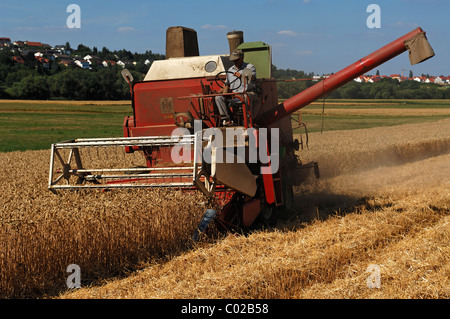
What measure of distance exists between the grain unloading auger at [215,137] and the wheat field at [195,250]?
438mm

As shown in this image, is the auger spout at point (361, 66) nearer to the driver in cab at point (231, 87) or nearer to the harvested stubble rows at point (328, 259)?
the driver in cab at point (231, 87)

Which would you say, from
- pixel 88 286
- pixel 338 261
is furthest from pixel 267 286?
pixel 88 286

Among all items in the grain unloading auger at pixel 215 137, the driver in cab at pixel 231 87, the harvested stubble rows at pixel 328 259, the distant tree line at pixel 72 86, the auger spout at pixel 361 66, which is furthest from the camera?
the distant tree line at pixel 72 86

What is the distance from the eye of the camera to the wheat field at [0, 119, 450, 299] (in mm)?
4934

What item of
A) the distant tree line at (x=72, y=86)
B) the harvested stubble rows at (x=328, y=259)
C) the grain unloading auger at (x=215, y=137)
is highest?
the distant tree line at (x=72, y=86)

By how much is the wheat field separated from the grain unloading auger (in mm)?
438

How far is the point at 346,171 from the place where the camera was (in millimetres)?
13688

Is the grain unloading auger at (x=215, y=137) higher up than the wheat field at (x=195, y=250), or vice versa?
the grain unloading auger at (x=215, y=137)

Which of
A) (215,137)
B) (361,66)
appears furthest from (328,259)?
(361,66)

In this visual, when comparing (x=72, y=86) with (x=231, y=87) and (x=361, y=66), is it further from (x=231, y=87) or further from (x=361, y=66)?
(x=361, y=66)

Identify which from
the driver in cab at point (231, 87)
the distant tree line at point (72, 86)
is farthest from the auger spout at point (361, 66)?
the distant tree line at point (72, 86)

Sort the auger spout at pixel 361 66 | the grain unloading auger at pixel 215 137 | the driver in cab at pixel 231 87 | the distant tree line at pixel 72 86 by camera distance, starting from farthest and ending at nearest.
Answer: the distant tree line at pixel 72 86
the driver in cab at pixel 231 87
the auger spout at pixel 361 66
the grain unloading auger at pixel 215 137

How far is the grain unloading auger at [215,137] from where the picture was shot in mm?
6523

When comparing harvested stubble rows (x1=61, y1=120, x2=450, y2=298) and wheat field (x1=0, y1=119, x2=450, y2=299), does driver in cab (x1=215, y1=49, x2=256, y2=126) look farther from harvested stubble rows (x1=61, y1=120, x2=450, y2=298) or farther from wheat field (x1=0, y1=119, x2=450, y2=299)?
harvested stubble rows (x1=61, y1=120, x2=450, y2=298)
